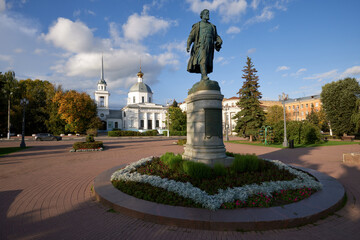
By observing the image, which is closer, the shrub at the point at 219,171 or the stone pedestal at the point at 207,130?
the shrub at the point at 219,171

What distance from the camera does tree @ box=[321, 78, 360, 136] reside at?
3102 cm

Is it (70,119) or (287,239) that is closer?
(287,239)

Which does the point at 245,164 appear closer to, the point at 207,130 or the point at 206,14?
the point at 207,130

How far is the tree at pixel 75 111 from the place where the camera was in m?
38.1

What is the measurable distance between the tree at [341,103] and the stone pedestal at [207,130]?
35.1 metres

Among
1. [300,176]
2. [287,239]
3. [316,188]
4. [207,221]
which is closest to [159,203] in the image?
[207,221]

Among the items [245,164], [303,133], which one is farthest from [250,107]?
[245,164]

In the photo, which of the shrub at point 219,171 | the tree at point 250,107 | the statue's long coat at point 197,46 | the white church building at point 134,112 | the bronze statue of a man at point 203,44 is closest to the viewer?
the shrub at point 219,171

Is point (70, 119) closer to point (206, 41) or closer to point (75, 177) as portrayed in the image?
point (75, 177)

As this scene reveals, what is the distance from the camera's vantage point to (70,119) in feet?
125

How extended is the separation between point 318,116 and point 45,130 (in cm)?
7160

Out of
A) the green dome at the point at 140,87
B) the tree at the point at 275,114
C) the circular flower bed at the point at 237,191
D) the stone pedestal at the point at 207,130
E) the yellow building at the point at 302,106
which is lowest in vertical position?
the circular flower bed at the point at 237,191

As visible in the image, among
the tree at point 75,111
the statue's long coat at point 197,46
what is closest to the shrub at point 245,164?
the statue's long coat at point 197,46

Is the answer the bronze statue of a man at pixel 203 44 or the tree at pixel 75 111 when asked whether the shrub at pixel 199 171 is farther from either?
the tree at pixel 75 111
